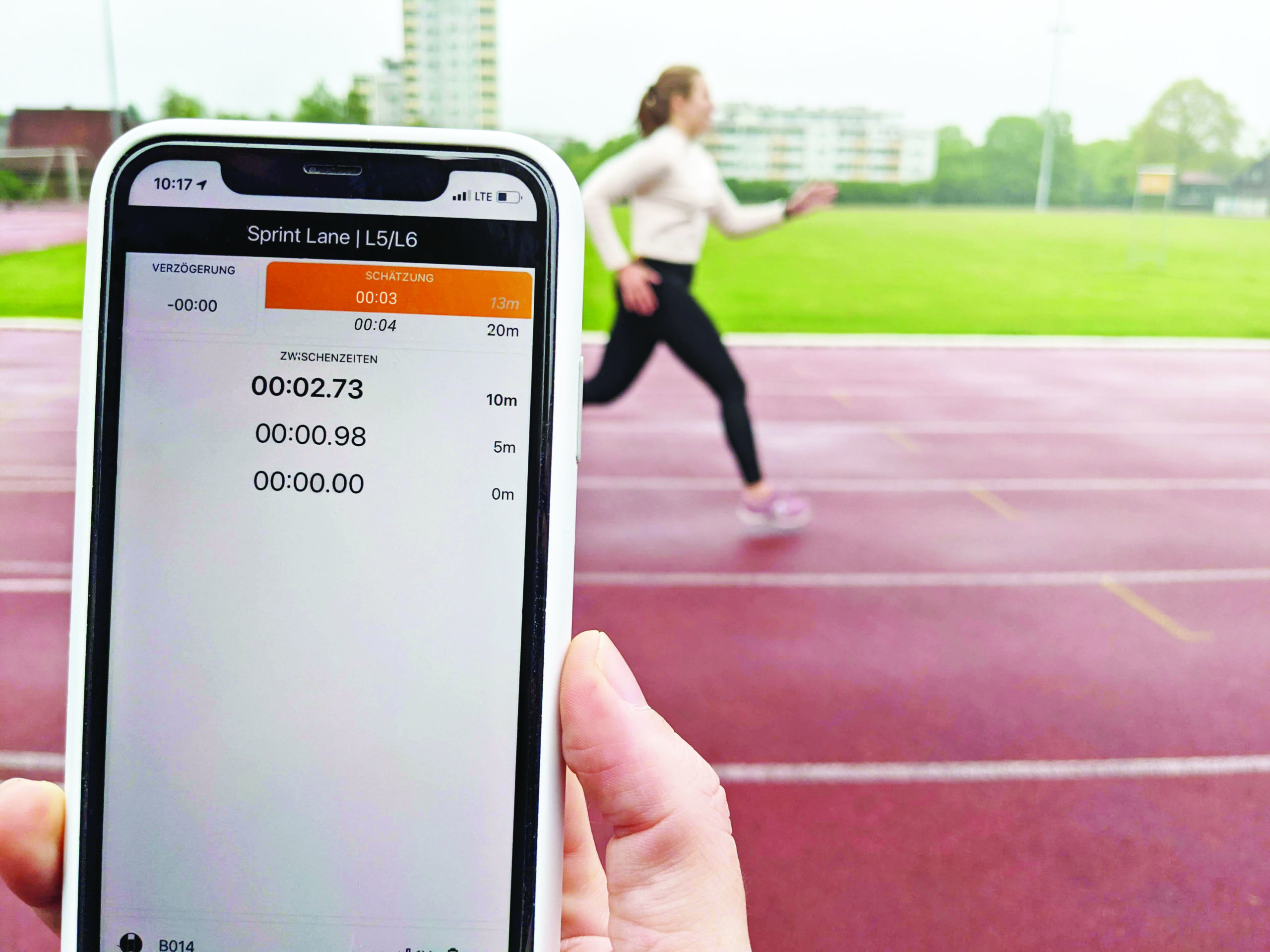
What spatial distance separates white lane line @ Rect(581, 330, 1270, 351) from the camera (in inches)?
495

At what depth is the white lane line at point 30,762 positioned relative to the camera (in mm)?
2844

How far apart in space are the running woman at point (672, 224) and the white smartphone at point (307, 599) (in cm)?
320

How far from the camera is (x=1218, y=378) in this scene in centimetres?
1095

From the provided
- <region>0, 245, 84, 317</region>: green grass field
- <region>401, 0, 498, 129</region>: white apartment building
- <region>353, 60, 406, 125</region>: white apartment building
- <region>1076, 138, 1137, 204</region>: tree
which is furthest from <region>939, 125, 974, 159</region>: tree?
<region>0, 245, 84, 317</region>: green grass field

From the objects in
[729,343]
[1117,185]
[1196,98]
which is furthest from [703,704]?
[1196,98]

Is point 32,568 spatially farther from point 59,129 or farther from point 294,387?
point 59,129

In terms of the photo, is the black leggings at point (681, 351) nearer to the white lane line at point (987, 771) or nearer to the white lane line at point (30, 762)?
the white lane line at point (987, 771)

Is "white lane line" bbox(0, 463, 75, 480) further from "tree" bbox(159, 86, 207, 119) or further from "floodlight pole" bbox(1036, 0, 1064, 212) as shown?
"floodlight pole" bbox(1036, 0, 1064, 212)

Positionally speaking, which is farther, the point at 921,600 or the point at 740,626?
the point at 921,600

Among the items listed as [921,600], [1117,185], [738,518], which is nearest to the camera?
[921,600]

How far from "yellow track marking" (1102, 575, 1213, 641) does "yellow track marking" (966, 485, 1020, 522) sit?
39.4 inches

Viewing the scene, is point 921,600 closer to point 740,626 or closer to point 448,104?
point 740,626

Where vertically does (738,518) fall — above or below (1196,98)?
below

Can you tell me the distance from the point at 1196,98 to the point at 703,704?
2065 inches
